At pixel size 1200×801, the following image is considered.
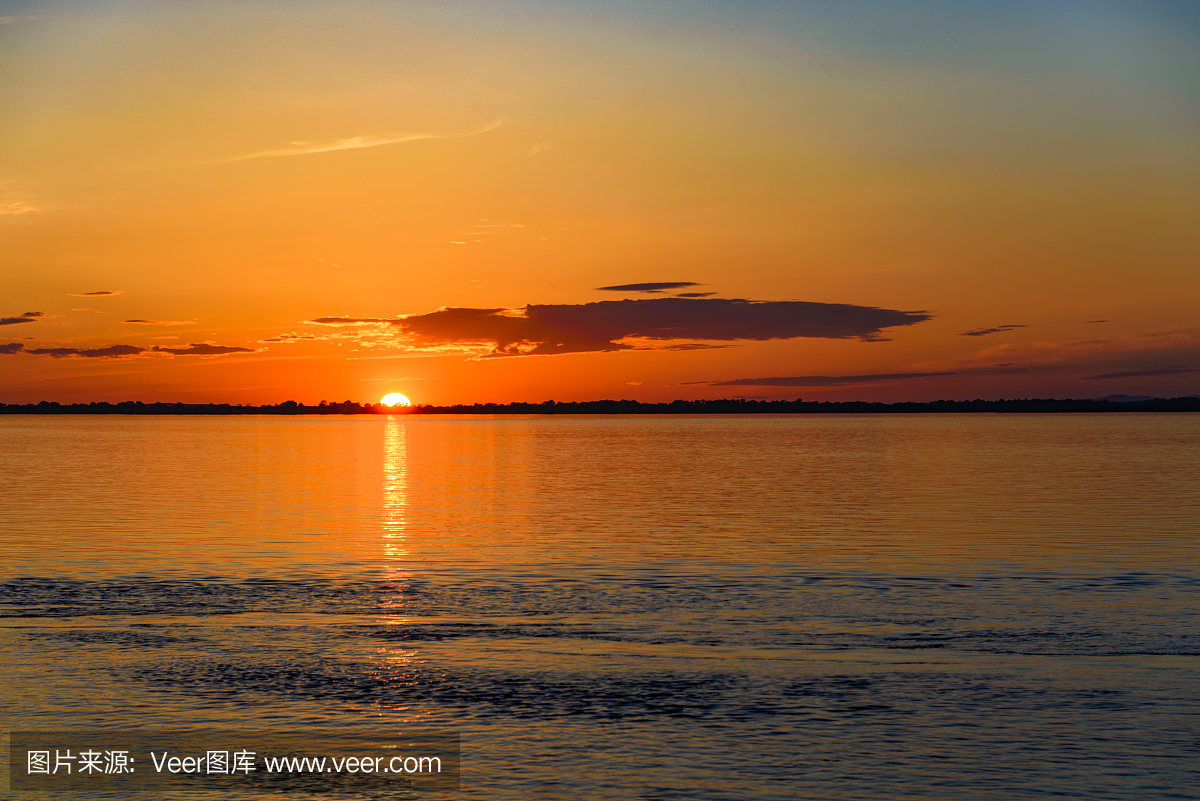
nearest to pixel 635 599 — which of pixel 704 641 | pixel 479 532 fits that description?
pixel 704 641

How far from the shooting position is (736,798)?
1245 cm

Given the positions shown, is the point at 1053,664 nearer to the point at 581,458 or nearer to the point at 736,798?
the point at 736,798

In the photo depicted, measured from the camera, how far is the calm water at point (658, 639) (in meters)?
13.9

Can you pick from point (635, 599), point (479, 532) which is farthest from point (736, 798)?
point (479, 532)

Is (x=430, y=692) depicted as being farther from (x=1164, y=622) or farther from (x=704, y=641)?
(x=1164, y=622)

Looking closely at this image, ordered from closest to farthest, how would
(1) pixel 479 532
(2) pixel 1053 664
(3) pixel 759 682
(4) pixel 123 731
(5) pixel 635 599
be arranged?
(4) pixel 123 731
(3) pixel 759 682
(2) pixel 1053 664
(5) pixel 635 599
(1) pixel 479 532

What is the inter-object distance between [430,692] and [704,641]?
6.05m

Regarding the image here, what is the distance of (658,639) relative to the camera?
69.1 feet

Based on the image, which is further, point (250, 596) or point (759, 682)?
point (250, 596)

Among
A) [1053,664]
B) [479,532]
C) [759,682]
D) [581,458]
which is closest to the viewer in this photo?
[759,682]

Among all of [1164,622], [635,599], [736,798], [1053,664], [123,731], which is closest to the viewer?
[736,798]

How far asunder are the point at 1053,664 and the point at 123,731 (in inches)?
574

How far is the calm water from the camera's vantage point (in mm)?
13883

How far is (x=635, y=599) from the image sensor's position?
25.9m
